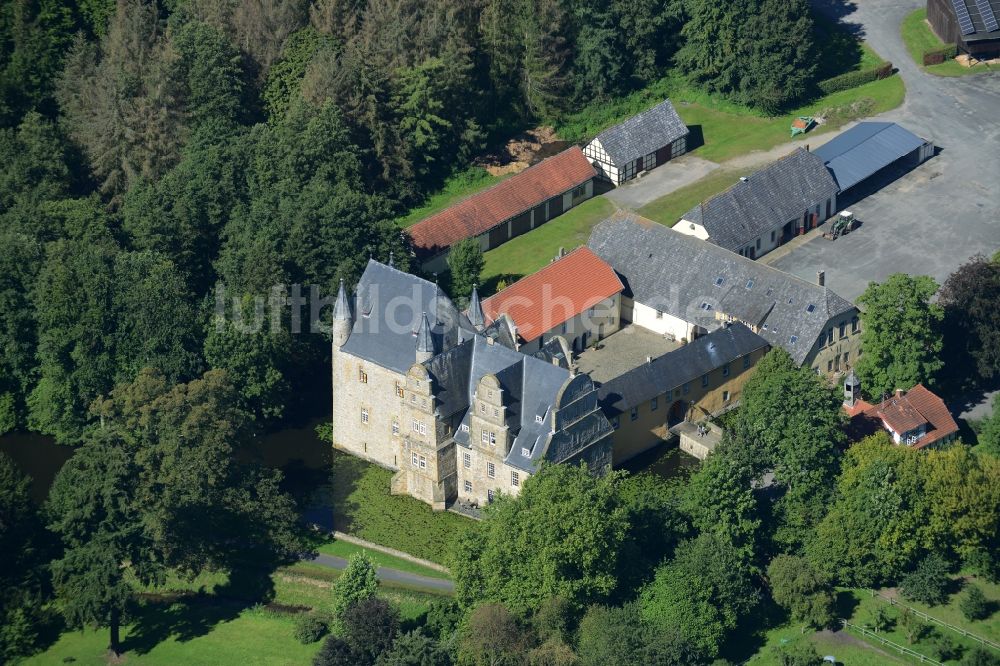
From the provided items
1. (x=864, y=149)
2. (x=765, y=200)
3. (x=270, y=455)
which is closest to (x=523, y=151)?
(x=765, y=200)

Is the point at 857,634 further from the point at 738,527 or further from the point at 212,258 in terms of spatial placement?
the point at 212,258

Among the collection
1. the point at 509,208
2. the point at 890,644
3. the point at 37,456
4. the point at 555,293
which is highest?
the point at 509,208

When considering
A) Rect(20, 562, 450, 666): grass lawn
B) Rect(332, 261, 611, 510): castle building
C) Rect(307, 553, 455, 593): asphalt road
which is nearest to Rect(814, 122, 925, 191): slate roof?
Rect(332, 261, 611, 510): castle building

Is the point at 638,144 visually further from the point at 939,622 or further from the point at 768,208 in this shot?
the point at 939,622

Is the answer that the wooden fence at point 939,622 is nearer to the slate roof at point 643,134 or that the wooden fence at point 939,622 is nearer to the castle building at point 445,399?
the castle building at point 445,399

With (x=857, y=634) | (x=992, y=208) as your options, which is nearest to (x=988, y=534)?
(x=857, y=634)

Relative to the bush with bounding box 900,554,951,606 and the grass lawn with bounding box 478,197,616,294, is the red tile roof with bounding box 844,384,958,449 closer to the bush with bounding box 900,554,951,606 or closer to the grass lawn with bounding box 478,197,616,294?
the bush with bounding box 900,554,951,606
